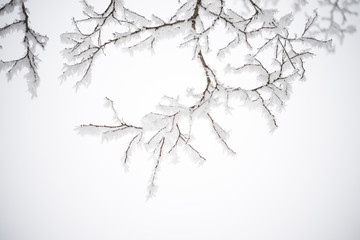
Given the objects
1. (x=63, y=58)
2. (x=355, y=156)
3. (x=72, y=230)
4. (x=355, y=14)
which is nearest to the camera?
(x=63, y=58)

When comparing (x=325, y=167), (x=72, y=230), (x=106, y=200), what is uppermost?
(x=325, y=167)

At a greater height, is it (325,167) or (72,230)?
(325,167)

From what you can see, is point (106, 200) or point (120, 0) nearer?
point (120, 0)

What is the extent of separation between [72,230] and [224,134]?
164815 millimetres

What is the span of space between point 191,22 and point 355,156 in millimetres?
187236

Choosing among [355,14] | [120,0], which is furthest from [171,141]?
[355,14]

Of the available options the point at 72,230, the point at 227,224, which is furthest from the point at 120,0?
the point at 227,224

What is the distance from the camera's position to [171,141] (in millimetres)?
1598

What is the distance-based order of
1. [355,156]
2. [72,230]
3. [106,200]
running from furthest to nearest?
[106,200], [355,156], [72,230]

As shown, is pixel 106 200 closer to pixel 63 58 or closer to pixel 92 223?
pixel 92 223

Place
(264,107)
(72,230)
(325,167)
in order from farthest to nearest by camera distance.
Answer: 1. (325,167)
2. (72,230)
3. (264,107)

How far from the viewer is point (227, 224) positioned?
167500 millimetres

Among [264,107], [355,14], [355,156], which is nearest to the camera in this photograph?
[264,107]

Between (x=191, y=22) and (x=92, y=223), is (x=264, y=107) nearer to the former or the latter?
(x=191, y=22)
